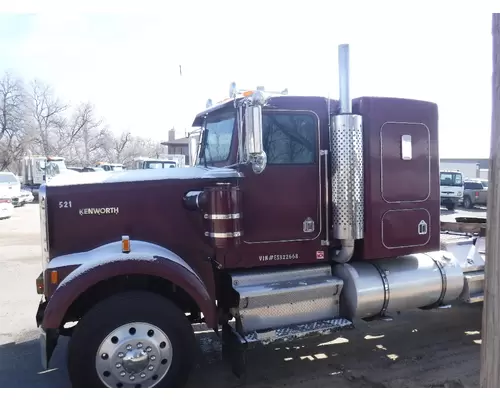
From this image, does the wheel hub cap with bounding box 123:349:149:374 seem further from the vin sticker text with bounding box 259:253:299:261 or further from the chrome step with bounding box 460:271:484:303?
the chrome step with bounding box 460:271:484:303

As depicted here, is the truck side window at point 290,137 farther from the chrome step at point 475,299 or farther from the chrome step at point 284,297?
the chrome step at point 475,299

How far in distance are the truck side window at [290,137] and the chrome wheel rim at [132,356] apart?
1.87 meters

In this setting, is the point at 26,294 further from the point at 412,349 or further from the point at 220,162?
the point at 412,349

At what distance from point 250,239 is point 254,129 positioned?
1.07 metres

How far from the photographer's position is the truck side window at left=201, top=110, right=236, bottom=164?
454 cm

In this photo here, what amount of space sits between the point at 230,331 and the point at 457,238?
3.23 metres

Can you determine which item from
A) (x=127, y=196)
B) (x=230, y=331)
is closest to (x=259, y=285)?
(x=230, y=331)

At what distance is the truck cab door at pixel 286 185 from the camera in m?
4.38

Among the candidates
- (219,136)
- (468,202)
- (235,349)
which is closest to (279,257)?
(235,349)

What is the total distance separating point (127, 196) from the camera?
4.19 meters

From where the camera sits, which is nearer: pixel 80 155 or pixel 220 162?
pixel 220 162

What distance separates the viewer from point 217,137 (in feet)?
15.7

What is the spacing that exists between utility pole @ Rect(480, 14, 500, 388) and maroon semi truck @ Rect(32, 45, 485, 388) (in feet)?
7.24

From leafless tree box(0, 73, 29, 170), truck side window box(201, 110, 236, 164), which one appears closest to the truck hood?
truck side window box(201, 110, 236, 164)
